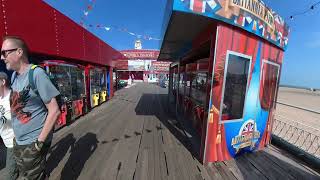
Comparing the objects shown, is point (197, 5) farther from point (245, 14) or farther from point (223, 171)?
point (223, 171)

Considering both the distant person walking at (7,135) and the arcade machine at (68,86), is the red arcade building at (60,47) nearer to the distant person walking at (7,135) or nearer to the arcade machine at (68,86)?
the arcade machine at (68,86)

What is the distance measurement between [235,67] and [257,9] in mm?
1210

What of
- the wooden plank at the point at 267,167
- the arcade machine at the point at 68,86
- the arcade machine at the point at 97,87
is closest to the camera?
the wooden plank at the point at 267,167

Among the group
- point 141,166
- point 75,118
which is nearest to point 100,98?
point 75,118

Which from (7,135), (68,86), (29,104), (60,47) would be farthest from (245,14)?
(68,86)

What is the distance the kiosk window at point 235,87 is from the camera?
3229 millimetres

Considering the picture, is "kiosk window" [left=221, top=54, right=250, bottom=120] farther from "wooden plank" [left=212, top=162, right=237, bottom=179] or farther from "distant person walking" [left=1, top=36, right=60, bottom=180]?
"distant person walking" [left=1, top=36, right=60, bottom=180]

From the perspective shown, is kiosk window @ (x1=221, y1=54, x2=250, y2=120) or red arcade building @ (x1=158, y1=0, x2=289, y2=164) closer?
red arcade building @ (x1=158, y1=0, x2=289, y2=164)

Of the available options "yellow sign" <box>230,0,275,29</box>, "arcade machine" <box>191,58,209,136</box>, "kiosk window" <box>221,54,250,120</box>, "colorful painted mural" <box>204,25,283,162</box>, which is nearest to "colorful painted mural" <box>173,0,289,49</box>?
"yellow sign" <box>230,0,275,29</box>

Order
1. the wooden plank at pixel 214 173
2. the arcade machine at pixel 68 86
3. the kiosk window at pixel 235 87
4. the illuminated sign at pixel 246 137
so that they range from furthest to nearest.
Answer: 1. the arcade machine at pixel 68 86
2. the illuminated sign at pixel 246 137
3. the kiosk window at pixel 235 87
4. the wooden plank at pixel 214 173

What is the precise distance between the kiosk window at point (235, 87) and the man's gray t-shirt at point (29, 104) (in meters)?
2.97

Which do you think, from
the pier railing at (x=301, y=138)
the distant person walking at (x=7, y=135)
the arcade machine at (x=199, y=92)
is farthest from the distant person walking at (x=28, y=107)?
the pier railing at (x=301, y=138)

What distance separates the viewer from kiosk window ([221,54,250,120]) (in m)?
3.23

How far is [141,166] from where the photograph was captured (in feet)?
10.8
